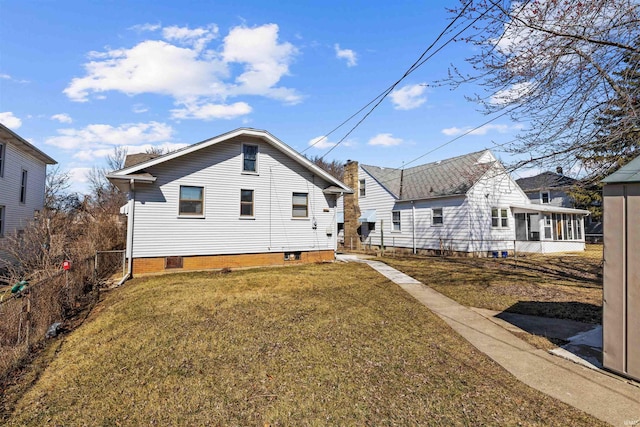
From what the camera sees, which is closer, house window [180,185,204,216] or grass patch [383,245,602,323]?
grass patch [383,245,602,323]

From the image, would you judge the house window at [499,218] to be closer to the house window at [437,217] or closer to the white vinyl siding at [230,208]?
the house window at [437,217]

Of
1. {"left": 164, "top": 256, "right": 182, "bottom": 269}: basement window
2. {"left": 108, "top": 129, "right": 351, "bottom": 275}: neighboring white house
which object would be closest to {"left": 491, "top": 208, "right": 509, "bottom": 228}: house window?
{"left": 108, "top": 129, "right": 351, "bottom": 275}: neighboring white house

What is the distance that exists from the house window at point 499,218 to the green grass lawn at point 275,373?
1446 centimetres

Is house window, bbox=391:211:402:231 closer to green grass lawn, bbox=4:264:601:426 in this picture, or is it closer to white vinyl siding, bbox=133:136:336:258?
white vinyl siding, bbox=133:136:336:258

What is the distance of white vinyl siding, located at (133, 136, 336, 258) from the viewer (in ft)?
39.9

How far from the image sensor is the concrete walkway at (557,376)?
131 inches

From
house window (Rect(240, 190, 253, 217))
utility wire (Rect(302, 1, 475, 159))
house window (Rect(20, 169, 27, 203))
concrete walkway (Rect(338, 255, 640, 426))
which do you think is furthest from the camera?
house window (Rect(20, 169, 27, 203))

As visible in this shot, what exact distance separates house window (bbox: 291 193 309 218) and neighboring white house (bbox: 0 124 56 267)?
11.4 metres

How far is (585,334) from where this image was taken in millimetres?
5469

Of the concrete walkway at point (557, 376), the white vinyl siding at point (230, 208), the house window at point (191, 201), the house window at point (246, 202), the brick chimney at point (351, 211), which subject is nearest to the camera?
the concrete walkway at point (557, 376)

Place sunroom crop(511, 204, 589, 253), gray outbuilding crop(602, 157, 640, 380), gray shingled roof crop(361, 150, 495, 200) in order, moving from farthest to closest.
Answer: sunroom crop(511, 204, 589, 253) → gray shingled roof crop(361, 150, 495, 200) → gray outbuilding crop(602, 157, 640, 380)

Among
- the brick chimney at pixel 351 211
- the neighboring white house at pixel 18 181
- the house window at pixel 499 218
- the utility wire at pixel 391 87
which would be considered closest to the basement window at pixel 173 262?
the neighboring white house at pixel 18 181

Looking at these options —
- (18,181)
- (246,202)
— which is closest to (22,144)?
(18,181)

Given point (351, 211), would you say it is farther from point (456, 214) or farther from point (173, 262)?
point (173, 262)
